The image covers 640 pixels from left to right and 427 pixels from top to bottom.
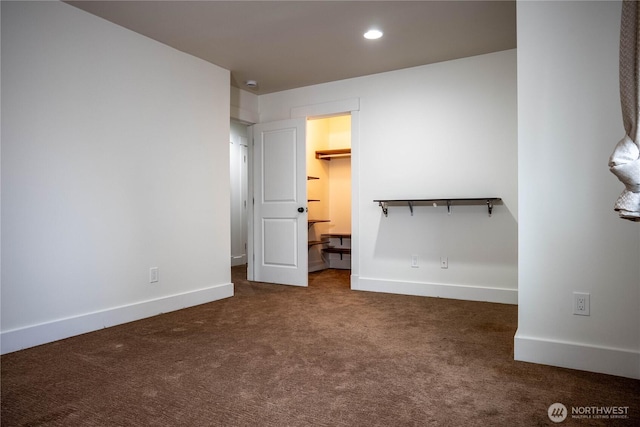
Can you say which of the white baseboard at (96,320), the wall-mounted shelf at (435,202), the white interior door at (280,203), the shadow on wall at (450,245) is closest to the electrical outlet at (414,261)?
the shadow on wall at (450,245)

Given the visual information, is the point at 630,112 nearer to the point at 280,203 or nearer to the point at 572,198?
the point at 572,198

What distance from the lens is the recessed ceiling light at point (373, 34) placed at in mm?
3359

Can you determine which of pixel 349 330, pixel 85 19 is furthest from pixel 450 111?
pixel 85 19

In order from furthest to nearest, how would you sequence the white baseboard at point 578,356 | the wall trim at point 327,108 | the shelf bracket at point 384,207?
the wall trim at point 327,108
the shelf bracket at point 384,207
the white baseboard at point 578,356

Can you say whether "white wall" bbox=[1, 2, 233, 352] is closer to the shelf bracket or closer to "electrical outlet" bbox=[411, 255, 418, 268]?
the shelf bracket

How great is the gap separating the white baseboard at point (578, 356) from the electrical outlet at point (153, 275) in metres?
2.82

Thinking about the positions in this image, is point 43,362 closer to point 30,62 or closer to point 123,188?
point 123,188

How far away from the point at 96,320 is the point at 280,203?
2373 millimetres

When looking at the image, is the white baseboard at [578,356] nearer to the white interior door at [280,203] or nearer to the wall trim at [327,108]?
the white interior door at [280,203]

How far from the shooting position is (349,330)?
117 inches

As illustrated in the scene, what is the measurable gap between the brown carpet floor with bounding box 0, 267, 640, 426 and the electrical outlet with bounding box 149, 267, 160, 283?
364mm

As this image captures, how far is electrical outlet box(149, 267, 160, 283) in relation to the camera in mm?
3457

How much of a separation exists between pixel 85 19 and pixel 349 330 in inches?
118

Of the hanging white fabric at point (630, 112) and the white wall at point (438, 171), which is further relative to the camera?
the white wall at point (438, 171)
